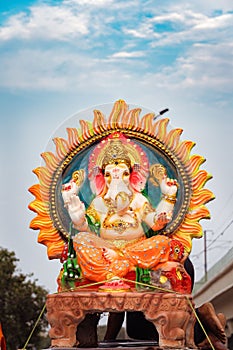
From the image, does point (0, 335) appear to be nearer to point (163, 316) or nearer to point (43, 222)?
point (43, 222)

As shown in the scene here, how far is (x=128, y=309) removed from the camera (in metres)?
7.94

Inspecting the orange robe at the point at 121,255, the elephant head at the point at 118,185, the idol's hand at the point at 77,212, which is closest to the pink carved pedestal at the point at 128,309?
the orange robe at the point at 121,255

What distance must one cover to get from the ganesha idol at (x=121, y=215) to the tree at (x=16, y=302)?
2454 cm

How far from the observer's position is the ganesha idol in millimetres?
8203

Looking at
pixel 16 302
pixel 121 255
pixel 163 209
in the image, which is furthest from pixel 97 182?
pixel 16 302

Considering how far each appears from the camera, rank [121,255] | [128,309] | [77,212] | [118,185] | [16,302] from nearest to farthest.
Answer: [128,309]
[121,255]
[77,212]
[118,185]
[16,302]

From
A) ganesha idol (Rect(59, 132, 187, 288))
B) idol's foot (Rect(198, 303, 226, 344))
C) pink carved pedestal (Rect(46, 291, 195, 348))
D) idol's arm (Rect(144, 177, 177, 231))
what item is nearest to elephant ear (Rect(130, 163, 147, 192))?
ganesha idol (Rect(59, 132, 187, 288))

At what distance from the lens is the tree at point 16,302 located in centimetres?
3278

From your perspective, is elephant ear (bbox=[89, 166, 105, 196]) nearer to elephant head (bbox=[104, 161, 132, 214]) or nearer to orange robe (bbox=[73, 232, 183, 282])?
elephant head (bbox=[104, 161, 132, 214])

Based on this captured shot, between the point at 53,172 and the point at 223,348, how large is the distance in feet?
7.60

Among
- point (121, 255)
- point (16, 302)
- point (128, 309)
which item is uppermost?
point (16, 302)

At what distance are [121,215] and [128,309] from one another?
3.18 feet

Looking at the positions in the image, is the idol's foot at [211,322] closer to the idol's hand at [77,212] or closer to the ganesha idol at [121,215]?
the ganesha idol at [121,215]

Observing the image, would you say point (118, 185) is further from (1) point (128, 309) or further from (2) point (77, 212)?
(1) point (128, 309)
